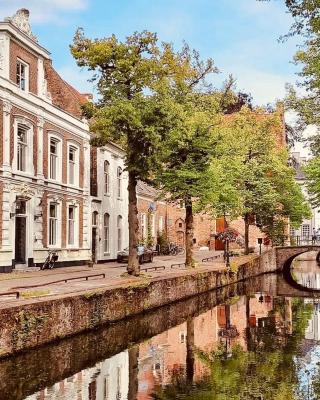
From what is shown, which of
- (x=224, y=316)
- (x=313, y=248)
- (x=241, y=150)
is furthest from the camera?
(x=313, y=248)

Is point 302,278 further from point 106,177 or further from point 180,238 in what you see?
point 106,177

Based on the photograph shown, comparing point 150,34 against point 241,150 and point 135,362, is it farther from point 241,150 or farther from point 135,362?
point 241,150

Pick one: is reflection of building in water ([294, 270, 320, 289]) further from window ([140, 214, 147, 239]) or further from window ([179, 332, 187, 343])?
window ([179, 332, 187, 343])

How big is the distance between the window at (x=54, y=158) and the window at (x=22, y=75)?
362 centimetres

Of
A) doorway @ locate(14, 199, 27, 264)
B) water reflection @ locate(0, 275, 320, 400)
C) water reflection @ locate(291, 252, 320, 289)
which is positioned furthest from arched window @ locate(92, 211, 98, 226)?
water reflection @ locate(291, 252, 320, 289)

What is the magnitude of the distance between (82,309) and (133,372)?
11.6 feet

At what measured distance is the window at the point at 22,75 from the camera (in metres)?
26.0

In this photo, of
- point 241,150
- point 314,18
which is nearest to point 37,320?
point 314,18

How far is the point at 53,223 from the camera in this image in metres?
29.6

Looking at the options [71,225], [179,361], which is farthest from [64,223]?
[179,361]

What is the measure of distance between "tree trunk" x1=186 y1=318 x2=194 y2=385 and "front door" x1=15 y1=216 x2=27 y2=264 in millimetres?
8298

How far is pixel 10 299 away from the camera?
14.7m

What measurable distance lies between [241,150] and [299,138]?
5559 mm

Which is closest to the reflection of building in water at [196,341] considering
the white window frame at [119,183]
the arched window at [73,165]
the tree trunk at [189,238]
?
the tree trunk at [189,238]
